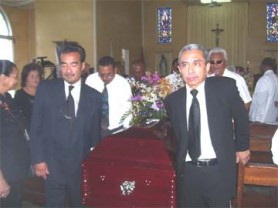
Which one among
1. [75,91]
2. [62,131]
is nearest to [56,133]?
[62,131]

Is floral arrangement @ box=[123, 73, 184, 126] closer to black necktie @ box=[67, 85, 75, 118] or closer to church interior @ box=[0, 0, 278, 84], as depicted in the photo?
black necktie @ box=[67, 85, 75, 118]

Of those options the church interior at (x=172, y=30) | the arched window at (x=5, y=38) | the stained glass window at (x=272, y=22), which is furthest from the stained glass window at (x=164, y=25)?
the arched window at (x=5, y=38)

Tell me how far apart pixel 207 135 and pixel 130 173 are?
542 mm

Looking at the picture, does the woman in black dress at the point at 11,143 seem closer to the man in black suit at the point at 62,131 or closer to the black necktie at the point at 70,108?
the man in black suit at the point at 62,131

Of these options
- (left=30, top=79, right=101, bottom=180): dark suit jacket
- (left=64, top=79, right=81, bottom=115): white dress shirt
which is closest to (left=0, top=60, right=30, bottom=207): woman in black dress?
(left=30, top=79, right=101, bottom=180): dark suit jacket

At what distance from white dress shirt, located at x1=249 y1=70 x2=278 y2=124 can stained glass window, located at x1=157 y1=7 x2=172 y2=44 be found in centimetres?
933

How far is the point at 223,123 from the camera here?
218 centimetres

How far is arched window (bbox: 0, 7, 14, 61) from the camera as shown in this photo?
497 inches

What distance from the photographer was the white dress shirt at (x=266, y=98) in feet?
16.0

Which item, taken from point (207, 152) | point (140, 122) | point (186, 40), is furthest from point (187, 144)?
point (186, 40)

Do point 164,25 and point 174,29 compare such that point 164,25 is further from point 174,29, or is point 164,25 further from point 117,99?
point 117,99

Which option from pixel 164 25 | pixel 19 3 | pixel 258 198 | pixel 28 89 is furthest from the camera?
pixel 164 25

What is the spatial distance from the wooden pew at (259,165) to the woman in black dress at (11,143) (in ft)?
5.22

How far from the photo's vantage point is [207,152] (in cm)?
219
